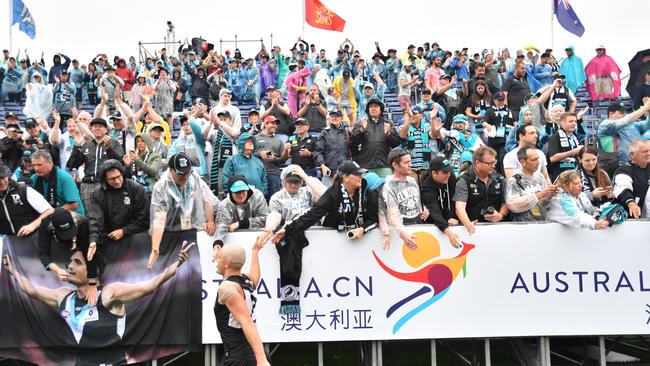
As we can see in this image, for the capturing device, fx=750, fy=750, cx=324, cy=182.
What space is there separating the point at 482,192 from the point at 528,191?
0.48 m

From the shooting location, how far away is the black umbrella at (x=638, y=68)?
14.3 meters

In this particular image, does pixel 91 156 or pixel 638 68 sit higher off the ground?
pixel 638 68

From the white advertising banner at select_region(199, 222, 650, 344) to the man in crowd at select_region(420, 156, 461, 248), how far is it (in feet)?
0.85

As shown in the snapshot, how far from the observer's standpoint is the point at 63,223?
7.39 metres

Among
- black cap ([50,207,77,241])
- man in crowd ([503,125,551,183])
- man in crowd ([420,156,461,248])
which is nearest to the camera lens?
black cap ([50,207,77,241])

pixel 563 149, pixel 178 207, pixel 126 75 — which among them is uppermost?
pixel 126 75

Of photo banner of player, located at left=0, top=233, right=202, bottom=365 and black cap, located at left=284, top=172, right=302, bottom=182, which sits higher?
black cap, located at left=284, top=172, right=302, bottom=182

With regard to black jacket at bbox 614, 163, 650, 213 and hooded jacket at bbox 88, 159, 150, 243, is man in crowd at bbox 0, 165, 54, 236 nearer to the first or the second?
hooded jacket at bbox 88, 159, 150, 243

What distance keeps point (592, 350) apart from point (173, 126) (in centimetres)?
1036

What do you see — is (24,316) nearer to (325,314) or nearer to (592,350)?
(325,314)

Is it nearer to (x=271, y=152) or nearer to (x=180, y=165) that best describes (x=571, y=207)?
(x=180, y=165)

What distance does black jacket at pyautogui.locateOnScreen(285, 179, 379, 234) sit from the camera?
7.63m

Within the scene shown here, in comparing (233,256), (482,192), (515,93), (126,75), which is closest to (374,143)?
(482,192)

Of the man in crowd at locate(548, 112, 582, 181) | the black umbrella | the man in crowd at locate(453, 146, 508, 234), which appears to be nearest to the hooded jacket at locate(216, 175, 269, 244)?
the man in crowd at locate(453, 146, 508, 234)
